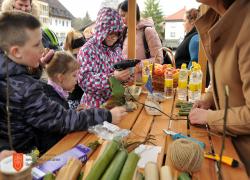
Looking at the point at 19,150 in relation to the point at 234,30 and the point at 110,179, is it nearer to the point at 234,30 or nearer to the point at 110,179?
the point at 110,179

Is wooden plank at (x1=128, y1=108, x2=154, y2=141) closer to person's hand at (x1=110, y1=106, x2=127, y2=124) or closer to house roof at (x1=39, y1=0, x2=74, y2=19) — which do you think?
person's hand at (x1=110, y1=106, x2=127, y2=124)

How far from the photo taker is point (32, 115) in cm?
137

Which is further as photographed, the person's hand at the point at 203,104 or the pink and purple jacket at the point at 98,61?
the pink and purple jacket at the point at 98,61

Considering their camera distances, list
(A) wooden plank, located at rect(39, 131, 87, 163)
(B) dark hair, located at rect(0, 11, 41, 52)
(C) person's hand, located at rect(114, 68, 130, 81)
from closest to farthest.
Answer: (A) wooden plank, located at rect(39, 131, 87, 163), (B) dark hair, located at rect(0, 11, 41, 52), (C) person's hand, located at rect(114, 68, 130, 81)

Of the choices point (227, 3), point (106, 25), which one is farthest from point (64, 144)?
point (106, 25)

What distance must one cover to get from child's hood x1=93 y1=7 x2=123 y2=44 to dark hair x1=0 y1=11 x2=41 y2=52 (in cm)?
85

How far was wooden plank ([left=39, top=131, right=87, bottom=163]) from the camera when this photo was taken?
3.90ft

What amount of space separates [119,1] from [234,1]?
252 cm

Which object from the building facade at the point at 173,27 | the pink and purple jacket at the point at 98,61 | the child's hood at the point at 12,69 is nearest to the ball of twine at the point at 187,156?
the child's hood at the point at 12,69

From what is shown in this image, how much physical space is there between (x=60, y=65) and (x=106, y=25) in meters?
0.57

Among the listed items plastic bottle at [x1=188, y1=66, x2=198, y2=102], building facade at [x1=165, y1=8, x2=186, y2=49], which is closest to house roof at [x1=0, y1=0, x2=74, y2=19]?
plastic bottle at [x1=188, y1=66, x2=198, y2=102]

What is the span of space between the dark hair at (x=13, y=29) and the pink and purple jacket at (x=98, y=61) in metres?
0.76

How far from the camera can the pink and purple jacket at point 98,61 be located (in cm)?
216

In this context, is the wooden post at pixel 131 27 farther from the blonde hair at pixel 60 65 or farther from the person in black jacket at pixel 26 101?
the person in black jacket at pixel 26 101
